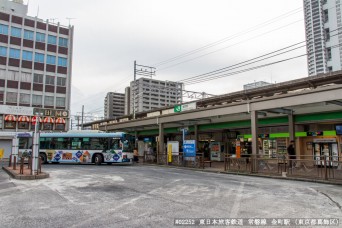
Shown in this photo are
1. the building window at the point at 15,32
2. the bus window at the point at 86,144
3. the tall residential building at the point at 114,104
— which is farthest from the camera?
the tall residential building at the point at 114,104

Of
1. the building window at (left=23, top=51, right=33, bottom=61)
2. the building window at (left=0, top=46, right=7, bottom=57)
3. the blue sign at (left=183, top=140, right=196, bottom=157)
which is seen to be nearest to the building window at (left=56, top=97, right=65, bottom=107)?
the building window at (left=23, top=51, right=33, bottom=61)

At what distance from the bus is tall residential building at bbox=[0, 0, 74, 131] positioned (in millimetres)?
16326

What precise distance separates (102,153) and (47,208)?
1737 centimetres

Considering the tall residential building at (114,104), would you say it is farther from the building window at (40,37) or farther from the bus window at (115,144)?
the bus window at (115,144)

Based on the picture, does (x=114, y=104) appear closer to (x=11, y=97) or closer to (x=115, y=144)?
(x=11, y=97)

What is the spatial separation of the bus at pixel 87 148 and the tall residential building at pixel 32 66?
16.3 metres

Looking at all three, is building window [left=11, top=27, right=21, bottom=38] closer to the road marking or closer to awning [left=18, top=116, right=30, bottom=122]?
awning [left=18, top=116, right=30, bottom=122]

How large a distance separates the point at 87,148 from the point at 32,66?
2779 centimetres

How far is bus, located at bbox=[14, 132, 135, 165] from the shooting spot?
80.8ft

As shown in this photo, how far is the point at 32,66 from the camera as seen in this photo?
45.9m

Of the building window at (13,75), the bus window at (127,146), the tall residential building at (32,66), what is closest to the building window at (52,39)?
the tall residential building at (32,66)

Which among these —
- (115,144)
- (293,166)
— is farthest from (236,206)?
(115,144)

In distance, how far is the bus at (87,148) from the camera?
24625 millimetres

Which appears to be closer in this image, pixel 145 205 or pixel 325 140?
pixel 145 205
